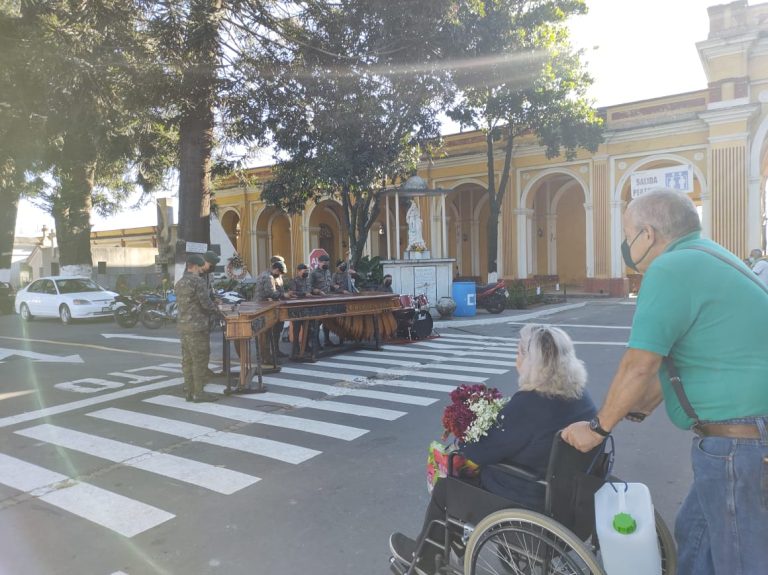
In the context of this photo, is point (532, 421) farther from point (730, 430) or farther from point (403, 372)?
point (403, 372)

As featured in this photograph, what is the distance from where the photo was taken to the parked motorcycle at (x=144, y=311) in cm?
1559

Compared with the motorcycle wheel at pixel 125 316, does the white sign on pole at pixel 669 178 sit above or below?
above

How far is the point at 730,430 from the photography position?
6.36ft

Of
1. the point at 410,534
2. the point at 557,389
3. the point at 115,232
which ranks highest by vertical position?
the point at 115,232

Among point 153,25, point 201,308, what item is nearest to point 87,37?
point 153,25

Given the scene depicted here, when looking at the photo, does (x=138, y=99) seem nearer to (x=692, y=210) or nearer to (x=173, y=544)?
(x=173, y=544)

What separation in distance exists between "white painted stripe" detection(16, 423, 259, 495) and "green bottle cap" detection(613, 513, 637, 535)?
10.2 ft

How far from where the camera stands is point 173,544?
11.8 ft

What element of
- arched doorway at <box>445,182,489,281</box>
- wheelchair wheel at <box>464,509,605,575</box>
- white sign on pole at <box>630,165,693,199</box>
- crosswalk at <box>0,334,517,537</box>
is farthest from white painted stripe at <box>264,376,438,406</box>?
arched doorway at <box>445,182,489,281</box>

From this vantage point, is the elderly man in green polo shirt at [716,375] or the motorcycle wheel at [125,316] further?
the motorcycle wheel at [125,316]

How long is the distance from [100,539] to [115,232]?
4523 centimetres

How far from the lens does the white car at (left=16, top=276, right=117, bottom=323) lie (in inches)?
675

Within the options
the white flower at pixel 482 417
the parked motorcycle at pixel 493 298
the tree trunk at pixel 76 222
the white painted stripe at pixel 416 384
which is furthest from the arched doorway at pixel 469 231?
the white flower at pixel 482 417

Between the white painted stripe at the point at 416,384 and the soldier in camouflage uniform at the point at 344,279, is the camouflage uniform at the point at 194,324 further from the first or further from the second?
the soldier in camouflage uniform at the point at 344,279
